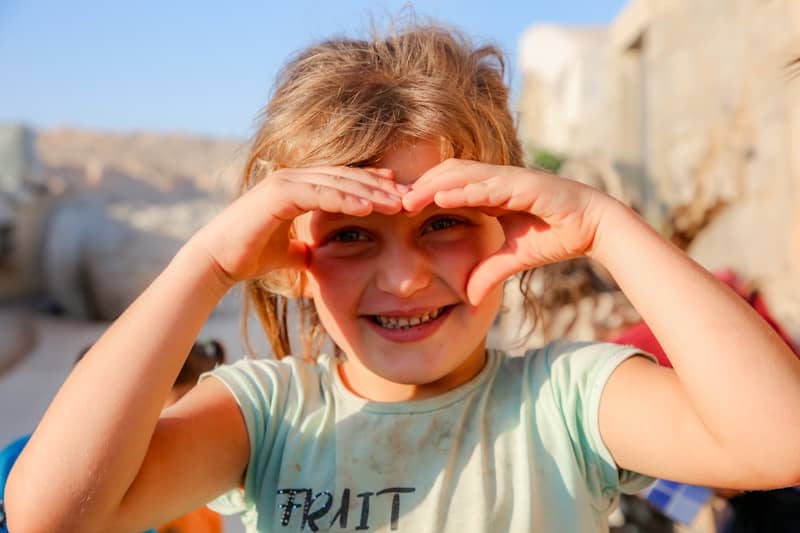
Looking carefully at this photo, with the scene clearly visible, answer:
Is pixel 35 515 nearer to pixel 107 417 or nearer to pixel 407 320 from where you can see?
pixel 107 417

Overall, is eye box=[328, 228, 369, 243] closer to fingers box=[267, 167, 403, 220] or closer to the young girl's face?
the young girl's face

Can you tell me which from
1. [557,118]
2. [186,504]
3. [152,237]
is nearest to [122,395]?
[186,504]

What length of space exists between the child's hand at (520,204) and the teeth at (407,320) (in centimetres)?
9

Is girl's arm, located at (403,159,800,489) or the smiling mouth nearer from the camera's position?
girl's arm, located at (403,159,800,489)

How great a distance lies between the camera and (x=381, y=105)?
153 centimetres

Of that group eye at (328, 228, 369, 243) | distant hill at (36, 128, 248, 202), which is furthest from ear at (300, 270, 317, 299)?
distant hill at (36, 128, 248, 202)

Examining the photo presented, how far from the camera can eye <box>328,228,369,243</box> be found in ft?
5.00

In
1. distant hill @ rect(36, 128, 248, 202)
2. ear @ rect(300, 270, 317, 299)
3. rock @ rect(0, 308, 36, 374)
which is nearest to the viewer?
ear @ rect(300, 270, 317, 299)

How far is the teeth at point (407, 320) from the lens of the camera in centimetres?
152

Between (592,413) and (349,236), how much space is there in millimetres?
604

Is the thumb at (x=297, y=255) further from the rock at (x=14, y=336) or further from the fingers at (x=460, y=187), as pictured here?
the rock at (x=14, y=336)

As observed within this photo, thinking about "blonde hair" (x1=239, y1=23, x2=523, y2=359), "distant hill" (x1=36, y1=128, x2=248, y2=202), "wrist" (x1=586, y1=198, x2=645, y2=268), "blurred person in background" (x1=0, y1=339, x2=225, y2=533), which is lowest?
"distant hill" (x1=36, y1=128, x2=248, y2=202)

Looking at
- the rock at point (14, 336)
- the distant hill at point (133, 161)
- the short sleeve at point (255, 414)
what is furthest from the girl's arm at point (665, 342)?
the distant hill at point (133, 161)

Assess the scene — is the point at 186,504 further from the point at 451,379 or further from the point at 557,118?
the point at 557,118
